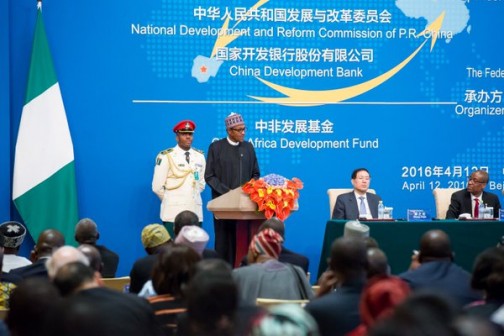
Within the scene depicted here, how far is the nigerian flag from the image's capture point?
28.9 feet

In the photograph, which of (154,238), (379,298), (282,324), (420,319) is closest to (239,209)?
(154,238)

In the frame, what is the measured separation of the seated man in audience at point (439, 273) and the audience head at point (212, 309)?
173 centimetres

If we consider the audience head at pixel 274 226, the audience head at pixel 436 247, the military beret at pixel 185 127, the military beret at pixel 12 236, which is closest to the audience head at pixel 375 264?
the audience head at pixel 436 247

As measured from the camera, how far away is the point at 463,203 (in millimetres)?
8523

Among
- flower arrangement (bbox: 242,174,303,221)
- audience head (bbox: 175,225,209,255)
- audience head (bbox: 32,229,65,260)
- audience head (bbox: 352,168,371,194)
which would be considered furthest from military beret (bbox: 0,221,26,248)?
audience head (bbox: 352,168,371,194)

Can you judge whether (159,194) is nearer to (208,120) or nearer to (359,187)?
(208,120)

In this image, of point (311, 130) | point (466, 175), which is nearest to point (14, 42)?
point (311, 130)

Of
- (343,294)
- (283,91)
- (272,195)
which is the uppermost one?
(283,91)

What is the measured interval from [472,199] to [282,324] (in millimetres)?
6666

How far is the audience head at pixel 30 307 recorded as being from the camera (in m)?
2.73

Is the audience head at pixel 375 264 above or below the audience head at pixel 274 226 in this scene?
below

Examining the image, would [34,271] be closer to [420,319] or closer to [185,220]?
[185,220]

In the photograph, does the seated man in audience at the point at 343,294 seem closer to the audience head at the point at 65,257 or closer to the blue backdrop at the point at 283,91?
the audience head at the point at 65,257

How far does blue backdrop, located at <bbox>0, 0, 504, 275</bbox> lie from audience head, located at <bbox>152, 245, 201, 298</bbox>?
18.0 feet
